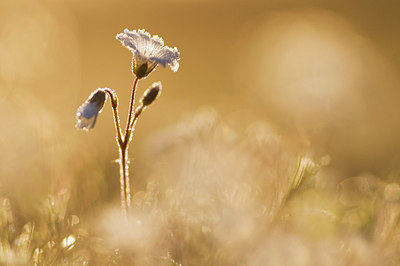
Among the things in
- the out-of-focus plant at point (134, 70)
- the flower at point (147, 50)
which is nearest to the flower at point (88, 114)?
the out-of-focus plant at point (134, 70)

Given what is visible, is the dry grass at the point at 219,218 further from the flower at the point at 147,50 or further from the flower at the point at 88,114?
the flower at the point at 147,50

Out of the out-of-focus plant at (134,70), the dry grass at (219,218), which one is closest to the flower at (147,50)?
the out-of-focus plant at (134,70)

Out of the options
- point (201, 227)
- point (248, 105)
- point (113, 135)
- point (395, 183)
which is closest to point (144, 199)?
point (201, 227)

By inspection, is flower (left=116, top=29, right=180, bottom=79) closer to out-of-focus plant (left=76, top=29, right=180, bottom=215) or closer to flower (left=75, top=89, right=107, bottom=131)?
out-of-focus plant (left=76, top=29, right=180, bottom=215)

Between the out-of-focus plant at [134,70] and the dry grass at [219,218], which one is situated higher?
the out-of-focus plant at [134,70]

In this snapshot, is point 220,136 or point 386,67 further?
point 386,67

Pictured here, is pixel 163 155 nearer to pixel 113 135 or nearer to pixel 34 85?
pixel 113 135

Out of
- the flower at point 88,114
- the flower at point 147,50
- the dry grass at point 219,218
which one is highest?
the flower at point 147,50

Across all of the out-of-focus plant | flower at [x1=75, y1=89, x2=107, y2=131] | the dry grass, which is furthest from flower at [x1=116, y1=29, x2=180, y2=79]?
the dry grass

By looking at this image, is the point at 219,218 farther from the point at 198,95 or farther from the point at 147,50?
the point at 198,95
